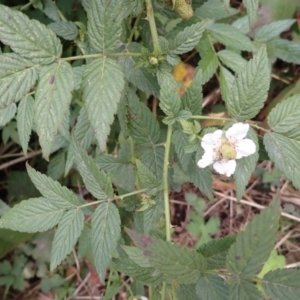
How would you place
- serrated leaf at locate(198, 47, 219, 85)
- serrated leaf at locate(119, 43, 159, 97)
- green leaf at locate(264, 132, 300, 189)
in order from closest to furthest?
green leaf at locate(264, 132, 300, 189) < serrated leaf at locate(119, 43, 159, 97) < serrated leaf at locate(198, 47, 219, 85)

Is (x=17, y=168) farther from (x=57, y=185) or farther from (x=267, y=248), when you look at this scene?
(x=267, y=248)

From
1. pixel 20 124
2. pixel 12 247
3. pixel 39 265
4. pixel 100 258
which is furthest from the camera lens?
pixel 39 265

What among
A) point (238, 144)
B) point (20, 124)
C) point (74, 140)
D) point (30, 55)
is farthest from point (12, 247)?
point (238, 144)

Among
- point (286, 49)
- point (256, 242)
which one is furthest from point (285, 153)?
point (286, 49)

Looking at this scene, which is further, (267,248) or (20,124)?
(20,124)

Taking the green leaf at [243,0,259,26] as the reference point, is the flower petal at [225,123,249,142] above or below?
below

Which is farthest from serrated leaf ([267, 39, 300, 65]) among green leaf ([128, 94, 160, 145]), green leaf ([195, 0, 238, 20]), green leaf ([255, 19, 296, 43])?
green leaf ([128, 94, 160, 145])

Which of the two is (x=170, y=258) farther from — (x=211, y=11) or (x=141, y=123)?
(x=211, y=11)

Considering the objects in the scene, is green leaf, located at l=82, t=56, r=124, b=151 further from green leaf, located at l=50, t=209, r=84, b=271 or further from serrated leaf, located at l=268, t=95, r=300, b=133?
serrated leaf, located at l=268, t=95, r=300, b=133
